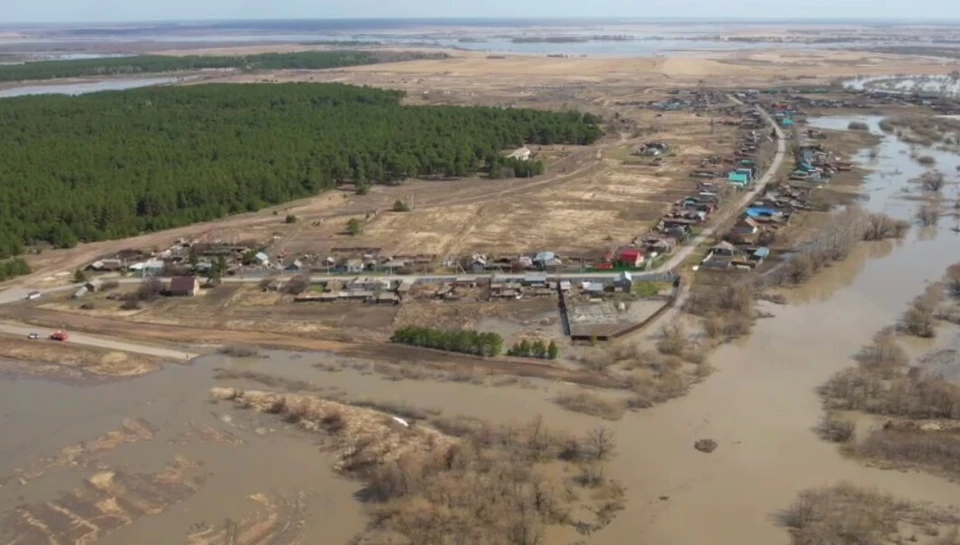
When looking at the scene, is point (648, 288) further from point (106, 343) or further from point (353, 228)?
point (106, 343)

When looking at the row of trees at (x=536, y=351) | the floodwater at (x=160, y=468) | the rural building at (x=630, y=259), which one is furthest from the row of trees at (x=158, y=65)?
the row of trees at (x=536, y=351)

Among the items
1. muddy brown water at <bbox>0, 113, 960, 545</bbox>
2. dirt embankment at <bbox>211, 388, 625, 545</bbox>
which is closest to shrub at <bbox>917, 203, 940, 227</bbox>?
muddy brown water at <bbox>0, 113, 960, 545</bbox>

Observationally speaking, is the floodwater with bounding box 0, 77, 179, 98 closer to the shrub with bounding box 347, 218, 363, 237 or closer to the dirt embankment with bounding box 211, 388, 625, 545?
the shrub with bounding box 347, 218, 363, 237

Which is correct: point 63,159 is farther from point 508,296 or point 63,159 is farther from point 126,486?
point 126,486

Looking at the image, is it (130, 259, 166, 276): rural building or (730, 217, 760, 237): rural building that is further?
(730, 217, 760, 237): rural building

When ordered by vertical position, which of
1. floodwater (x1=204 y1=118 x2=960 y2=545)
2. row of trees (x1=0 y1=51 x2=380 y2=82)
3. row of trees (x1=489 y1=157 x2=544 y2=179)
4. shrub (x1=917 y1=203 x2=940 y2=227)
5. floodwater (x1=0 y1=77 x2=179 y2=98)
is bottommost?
floodwater (x1=204 y1=118 x2=960 y2=545)

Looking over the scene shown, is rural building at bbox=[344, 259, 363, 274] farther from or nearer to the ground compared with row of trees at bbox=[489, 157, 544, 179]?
nearer to the ground
